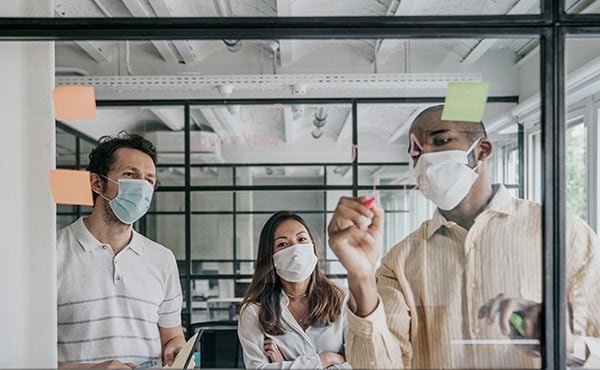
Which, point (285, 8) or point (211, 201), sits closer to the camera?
point (285, 8)

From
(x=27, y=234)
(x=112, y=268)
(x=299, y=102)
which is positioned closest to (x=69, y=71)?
(x=27, y=234)

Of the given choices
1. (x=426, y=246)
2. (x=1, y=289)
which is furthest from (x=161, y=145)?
(x=426, y=246)

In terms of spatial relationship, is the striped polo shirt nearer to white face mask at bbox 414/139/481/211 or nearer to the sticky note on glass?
white face mask at bbox 414/139/481/211

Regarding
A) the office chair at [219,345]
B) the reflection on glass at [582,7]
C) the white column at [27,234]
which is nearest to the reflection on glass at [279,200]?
the office chair at [219,345]

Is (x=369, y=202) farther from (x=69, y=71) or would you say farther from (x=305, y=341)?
(x=69, y=71)

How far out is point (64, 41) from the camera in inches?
76.4

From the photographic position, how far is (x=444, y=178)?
198cm

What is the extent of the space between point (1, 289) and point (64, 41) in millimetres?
852

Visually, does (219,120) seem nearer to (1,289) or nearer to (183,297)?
(183,297)

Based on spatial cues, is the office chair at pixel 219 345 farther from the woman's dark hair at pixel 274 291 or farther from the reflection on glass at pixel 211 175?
the reflection on glass at pixel 211 175

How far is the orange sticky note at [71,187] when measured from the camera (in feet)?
6.45

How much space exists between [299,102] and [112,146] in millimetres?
648

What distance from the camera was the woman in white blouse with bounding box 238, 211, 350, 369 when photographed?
6.50ft

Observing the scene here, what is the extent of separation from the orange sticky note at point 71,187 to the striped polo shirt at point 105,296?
81 mm
